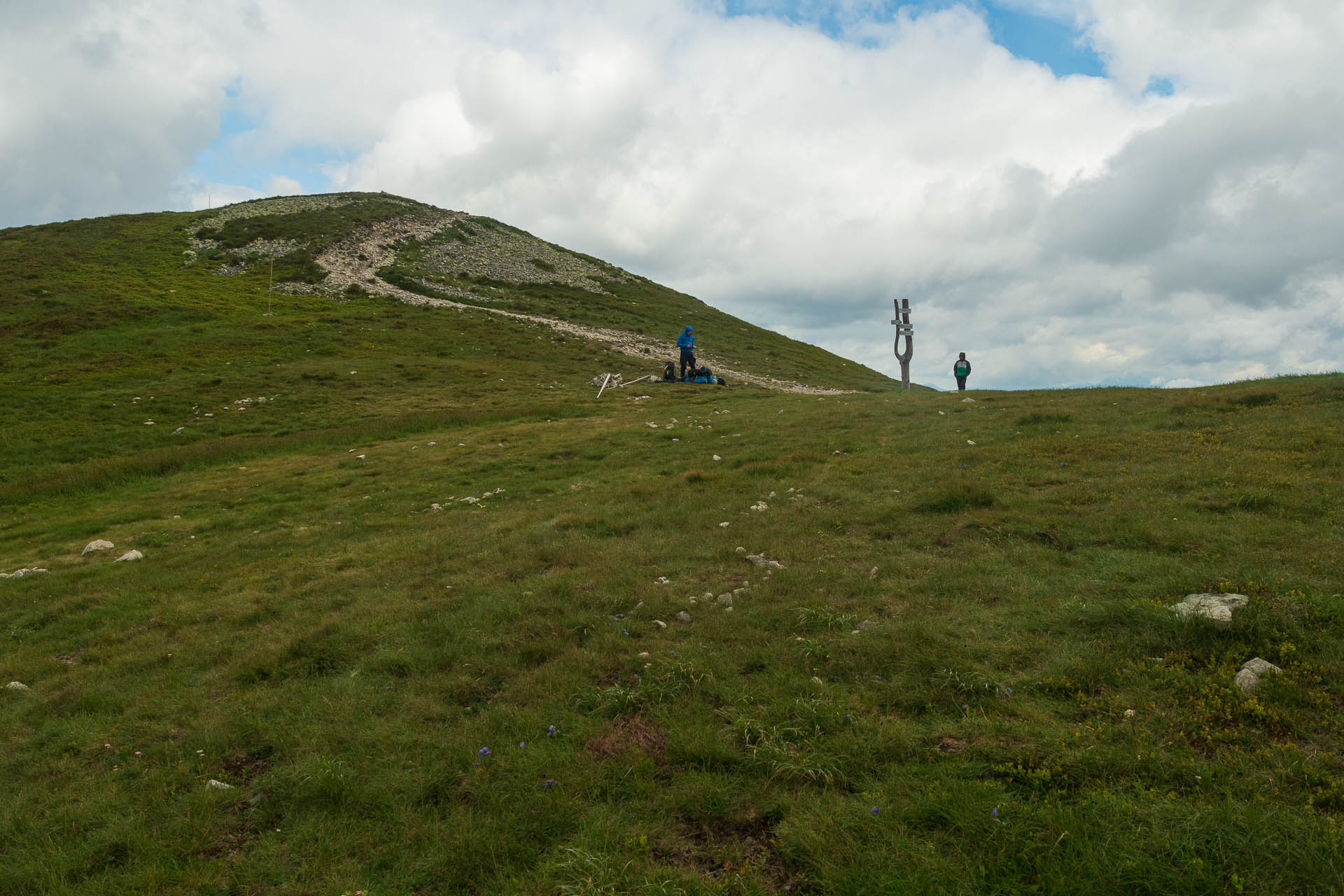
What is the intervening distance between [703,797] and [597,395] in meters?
35.5

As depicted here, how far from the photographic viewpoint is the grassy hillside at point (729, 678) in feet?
15.5

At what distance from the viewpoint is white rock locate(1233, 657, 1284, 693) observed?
18.3ft

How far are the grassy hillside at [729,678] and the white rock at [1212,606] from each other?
149 mm

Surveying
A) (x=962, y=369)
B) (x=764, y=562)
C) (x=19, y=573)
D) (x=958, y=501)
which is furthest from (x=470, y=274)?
(x=764, y=562)

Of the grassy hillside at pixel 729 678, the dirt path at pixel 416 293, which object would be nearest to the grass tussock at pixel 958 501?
the grassy hillside at pixel 729 678

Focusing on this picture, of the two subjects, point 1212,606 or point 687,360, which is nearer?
point 1212,606

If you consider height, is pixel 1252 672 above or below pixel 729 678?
above

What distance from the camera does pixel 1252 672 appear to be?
5703 mm

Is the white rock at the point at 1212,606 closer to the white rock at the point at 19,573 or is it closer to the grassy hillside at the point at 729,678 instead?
the grassy hillside at the point at 729,678

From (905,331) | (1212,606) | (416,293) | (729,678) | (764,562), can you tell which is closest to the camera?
(1212,606)

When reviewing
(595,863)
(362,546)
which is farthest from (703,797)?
(362,546)

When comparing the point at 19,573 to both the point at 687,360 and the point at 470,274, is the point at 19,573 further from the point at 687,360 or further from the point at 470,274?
the point at 470,274

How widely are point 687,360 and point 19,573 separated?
1395 inches

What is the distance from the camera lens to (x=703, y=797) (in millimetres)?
5375
